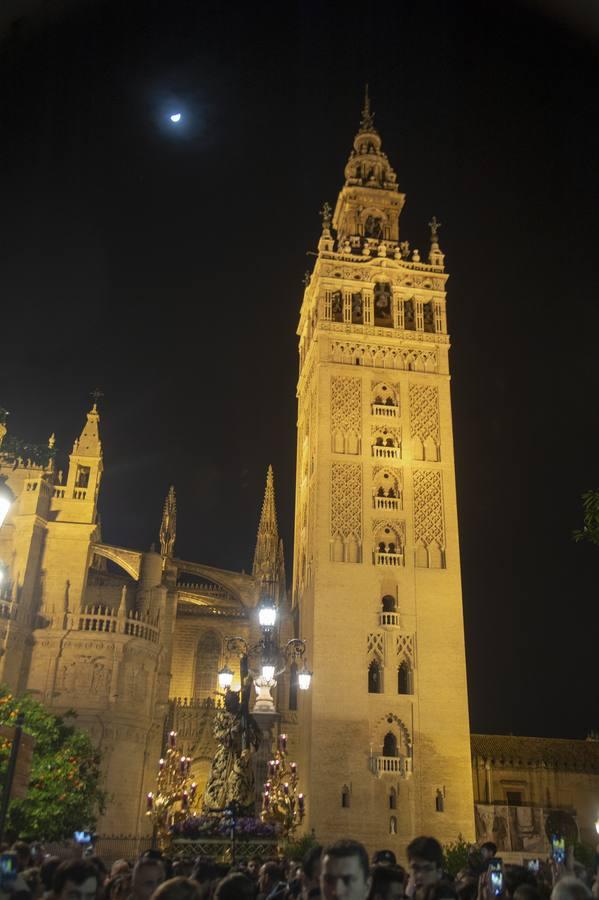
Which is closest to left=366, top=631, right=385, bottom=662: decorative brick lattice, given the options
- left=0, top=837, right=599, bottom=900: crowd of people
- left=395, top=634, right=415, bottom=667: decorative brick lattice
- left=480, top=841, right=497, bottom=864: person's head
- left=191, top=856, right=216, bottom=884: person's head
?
left=395, top=634, right=415, bottom=667: decorative brick lattice

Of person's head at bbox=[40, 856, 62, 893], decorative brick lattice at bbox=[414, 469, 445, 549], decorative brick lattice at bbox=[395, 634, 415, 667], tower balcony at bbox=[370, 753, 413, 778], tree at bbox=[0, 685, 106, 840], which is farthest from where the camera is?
decorative brick lattice at bbox=[414, 469, 445, 549]

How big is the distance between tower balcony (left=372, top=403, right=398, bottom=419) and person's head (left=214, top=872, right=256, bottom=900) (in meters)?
38.7

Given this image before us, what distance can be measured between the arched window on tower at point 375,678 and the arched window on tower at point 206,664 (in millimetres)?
10470

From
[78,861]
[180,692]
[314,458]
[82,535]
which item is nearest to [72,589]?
[82,535]

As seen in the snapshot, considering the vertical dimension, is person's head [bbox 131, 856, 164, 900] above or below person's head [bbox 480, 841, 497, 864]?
below

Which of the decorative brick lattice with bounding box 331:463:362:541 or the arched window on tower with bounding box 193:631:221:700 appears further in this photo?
the arched window on tower with bounding box 193:631:221:700

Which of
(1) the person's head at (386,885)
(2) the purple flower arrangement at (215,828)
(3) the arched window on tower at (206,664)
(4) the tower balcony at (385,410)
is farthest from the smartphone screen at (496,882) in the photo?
(3) the arched window on tower at (206,664)

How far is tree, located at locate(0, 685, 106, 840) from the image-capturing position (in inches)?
1121

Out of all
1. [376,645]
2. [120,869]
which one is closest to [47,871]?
[120,869]

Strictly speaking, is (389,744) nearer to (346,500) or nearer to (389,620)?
(389,620)

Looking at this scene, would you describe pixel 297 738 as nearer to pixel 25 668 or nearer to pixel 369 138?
pixel 25 668

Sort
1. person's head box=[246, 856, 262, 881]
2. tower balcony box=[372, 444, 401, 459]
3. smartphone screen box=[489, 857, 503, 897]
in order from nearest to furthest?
smartphone screen box=[489, 857, 503, 897]
person's head box=[246, 856, 262, 881]
tower balcony box=[372, 444, 401, 459]

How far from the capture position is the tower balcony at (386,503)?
42.8m

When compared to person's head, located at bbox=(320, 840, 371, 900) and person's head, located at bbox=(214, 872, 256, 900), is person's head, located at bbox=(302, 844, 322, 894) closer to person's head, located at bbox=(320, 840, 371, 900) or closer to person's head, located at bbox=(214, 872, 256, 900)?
person's head, located at bbox=(214, 872, 256, 900)
